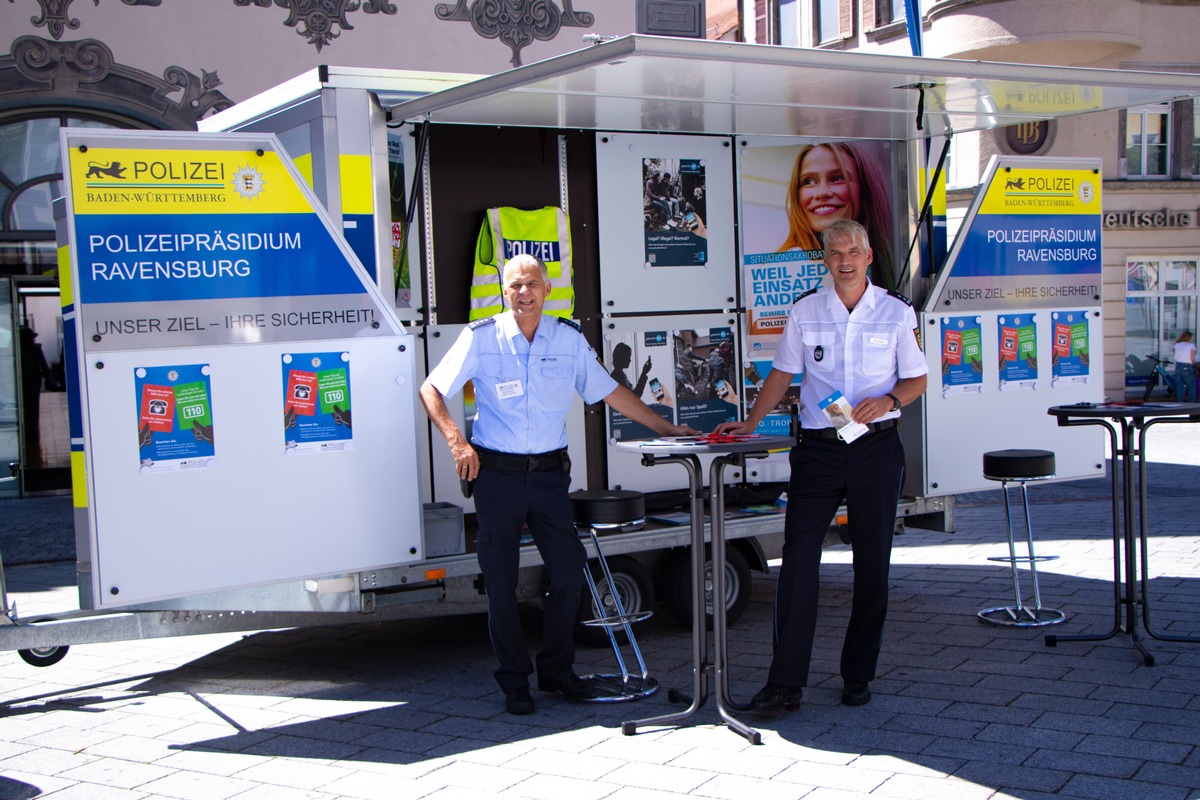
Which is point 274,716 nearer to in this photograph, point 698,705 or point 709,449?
point 698,705


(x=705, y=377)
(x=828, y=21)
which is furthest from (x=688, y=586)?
(x=828, y=21)

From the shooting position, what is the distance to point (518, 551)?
5.24 m

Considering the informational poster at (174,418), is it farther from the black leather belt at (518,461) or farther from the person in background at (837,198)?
the person in background at (837,198)

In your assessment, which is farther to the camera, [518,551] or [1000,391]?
[1000,391]

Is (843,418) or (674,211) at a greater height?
(674,211)

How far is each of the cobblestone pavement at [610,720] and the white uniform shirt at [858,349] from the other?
1.27 metres

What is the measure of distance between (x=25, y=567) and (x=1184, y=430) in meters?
15.9

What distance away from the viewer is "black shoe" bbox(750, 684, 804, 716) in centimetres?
496

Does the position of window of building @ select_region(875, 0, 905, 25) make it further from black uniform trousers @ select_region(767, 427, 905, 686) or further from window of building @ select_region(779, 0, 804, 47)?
black uniform trousers @ select_region(767, 427, 905, 686)

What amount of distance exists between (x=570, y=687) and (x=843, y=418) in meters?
1.59

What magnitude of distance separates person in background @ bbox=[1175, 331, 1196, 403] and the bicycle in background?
115 millimetres

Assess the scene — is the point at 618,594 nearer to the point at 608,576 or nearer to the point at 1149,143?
the point at 608,576

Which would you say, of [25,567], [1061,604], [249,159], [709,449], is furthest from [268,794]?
[25,567]

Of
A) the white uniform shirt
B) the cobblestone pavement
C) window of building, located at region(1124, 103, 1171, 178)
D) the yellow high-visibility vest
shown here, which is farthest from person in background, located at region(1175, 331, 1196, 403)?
the white uniform shirt
